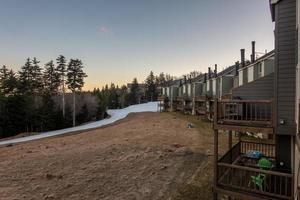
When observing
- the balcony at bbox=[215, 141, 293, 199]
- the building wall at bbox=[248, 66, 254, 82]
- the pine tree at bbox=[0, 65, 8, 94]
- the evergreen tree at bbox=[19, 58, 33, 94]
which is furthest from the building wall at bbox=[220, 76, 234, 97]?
the pine tree at bbox=[0, 65, 8, 94]

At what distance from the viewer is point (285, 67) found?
6.92m

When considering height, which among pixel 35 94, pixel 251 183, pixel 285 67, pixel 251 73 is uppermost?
pixel 251 73

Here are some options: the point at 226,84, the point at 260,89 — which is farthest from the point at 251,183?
the point at 226,84

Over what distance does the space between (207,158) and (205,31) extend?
16.8 meters

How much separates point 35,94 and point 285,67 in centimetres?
4771

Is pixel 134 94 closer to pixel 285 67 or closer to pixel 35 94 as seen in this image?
pixel 35 94

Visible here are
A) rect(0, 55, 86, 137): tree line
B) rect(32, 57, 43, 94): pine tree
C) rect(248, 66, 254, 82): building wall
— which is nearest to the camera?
rect(248, 66, 254, 82): building wall

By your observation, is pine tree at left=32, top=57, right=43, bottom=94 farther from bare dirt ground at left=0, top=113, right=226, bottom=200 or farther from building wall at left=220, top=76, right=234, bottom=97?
building wall at left=220, top=76, right=234, bottom=97

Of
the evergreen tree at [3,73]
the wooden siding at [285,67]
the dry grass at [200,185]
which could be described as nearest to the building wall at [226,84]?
the dry grass at [200,185]

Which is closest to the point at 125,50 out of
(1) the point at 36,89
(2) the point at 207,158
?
(1) the point at 36,89

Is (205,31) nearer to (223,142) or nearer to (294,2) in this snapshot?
(223,142)

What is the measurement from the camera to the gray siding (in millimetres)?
9050

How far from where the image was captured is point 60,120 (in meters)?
40.3

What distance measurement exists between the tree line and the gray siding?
110 ft
